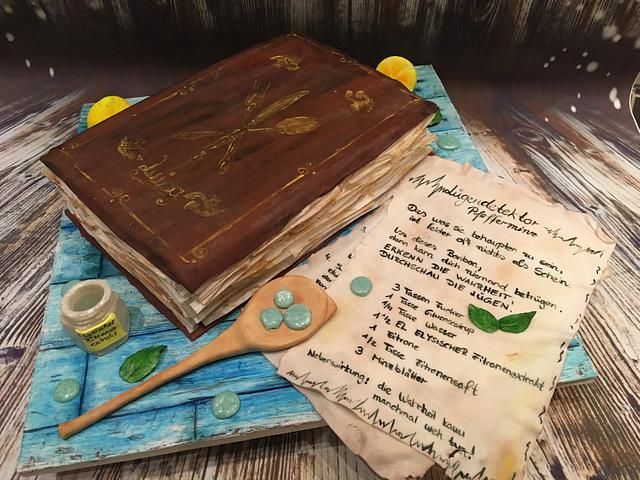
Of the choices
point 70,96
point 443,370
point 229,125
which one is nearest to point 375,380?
point 443,370

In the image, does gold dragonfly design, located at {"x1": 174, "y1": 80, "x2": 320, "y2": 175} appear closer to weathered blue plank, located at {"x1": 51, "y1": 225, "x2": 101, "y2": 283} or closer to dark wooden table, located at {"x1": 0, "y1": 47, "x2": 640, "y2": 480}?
weathered blue plank, located at {"x1": 51, "y1": 225, "x2": 101, "y2": 283}

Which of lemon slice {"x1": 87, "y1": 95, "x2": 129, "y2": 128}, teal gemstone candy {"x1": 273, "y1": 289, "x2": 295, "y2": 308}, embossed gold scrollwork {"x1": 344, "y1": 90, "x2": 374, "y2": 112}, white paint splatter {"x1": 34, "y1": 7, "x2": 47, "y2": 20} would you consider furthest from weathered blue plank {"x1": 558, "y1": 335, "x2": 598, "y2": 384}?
white paint splatter {"x1": 34, "y1": 7, "x2": 47, "y2": 20}

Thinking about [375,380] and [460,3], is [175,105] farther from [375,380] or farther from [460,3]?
[460,3]

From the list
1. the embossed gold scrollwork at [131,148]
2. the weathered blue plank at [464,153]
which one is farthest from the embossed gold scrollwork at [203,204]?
the weathered blue plank at [464,153]

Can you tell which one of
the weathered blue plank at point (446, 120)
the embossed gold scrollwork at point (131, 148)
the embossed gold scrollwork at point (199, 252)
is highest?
the embossed gold scrollwork at point (131, 148)

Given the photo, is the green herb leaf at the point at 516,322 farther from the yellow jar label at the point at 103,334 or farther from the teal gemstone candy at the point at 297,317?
the yellow jar label at the point at 103,334

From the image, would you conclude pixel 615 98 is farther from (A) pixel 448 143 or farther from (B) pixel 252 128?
(B) pixel 252 128
